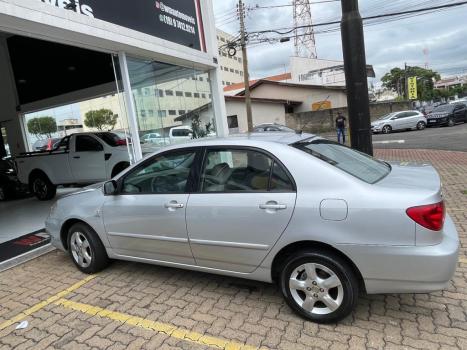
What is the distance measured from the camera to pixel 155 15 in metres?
7.86

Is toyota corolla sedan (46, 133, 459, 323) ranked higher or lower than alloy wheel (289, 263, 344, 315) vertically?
higher

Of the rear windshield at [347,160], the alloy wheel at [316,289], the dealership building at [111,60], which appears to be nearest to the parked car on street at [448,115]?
the dealership building at [111,60]

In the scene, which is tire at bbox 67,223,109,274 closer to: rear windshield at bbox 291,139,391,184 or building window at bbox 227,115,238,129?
rear windshield at bbox 291,139,391,184

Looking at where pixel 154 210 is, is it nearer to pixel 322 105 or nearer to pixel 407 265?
pixel 407 265

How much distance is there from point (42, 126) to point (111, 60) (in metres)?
5.29

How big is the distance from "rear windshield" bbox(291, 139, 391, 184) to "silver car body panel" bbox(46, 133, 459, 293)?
0.11 metres

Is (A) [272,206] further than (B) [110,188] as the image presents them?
No

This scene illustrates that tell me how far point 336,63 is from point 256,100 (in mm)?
19816

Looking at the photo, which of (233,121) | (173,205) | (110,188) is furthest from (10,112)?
(233,121)

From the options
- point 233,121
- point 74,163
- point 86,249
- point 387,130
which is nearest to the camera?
point 86,249

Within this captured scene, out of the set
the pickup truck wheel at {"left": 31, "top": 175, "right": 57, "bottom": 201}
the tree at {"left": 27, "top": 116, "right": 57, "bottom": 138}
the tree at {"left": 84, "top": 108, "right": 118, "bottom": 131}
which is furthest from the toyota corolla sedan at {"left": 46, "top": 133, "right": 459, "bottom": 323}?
the tree at {"left": 84, "top": 108, "right": 118, "bottom": 131}

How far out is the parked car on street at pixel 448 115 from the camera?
84.9 feet

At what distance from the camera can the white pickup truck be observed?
9016mm

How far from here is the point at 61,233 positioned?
464 cm
